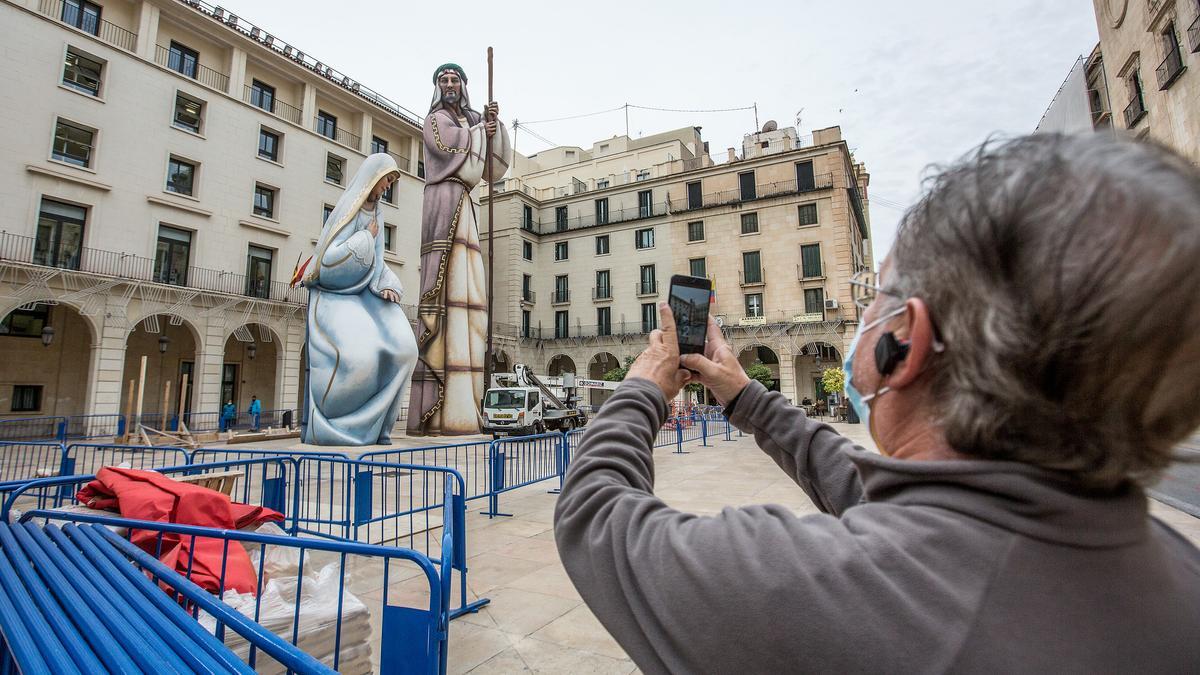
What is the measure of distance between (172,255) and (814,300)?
28.1 m

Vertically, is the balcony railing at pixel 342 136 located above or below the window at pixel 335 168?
above

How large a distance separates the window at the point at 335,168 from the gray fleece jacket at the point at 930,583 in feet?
92.2

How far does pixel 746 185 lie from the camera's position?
32094mm

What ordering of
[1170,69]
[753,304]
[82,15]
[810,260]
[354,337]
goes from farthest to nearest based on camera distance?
1. [753,304]
2. [810,260]
3. [82,15]
4. [1170,69]
5. [354,337]

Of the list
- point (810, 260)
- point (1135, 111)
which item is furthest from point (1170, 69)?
point (810, 260)

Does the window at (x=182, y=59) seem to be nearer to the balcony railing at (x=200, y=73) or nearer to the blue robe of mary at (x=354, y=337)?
the balcony railing at (x=200, y=73)

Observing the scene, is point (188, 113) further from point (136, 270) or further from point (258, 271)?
point (136, 270)

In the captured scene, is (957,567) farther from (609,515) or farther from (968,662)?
(609,515)

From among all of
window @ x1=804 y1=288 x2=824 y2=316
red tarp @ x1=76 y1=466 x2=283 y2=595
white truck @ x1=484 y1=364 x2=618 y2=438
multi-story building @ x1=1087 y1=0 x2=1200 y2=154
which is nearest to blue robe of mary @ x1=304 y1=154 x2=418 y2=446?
white truck @ x1=484 y1=364 x2=618 y2=438

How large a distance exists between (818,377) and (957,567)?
3310 cm

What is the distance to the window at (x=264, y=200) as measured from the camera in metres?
22.3

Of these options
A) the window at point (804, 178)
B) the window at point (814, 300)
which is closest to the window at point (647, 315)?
the window at point (814, 300)

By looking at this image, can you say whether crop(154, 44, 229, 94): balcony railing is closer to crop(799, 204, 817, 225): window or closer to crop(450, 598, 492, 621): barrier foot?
crop(450, 598, 492, 621): barrier foot

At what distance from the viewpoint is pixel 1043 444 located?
0.67 metres
